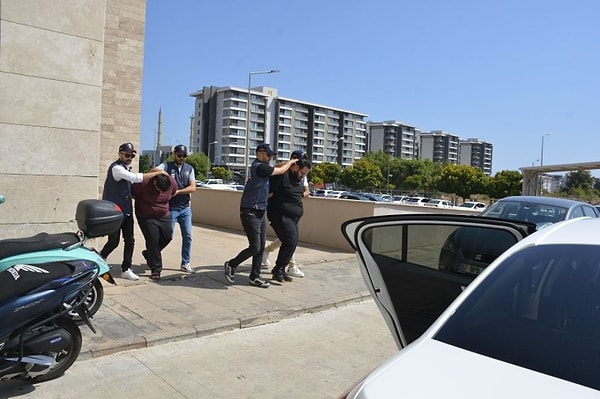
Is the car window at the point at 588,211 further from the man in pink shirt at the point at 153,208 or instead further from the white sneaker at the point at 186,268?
the man in pink shirt at the point at 153,208

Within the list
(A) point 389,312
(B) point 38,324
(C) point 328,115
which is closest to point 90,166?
(B) point 38,324

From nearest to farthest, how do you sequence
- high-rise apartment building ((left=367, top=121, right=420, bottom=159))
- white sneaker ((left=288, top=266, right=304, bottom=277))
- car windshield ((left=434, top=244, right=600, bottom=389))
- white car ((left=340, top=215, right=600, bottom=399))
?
white car ((left=340, top=215, right=600, bottom=399)) → car windshield ((left=434, top=244, right=600, bottom=389)) → white sneaker ((left=288, top=266, right=304, bottom=277)) → high-rise apartment building ((left=367, top=121, right=420, bottom=159))

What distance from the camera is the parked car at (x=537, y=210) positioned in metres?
7.37

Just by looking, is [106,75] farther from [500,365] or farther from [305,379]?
[500,365]

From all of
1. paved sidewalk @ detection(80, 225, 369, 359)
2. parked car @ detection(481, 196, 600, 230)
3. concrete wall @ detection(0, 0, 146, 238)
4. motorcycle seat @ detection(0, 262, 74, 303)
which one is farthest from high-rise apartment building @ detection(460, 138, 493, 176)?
motorcycle seat @ detection(0, 262, 74, 303)

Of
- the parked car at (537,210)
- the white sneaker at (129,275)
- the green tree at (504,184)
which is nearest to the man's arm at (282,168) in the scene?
the white sneaker at (129,275)

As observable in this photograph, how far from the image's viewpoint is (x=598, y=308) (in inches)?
87.1

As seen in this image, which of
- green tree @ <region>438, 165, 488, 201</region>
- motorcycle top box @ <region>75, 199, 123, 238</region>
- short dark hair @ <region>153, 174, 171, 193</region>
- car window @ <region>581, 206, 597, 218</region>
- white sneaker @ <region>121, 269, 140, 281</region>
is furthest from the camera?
green tree @ <region>438, 165, 488, 201</region>

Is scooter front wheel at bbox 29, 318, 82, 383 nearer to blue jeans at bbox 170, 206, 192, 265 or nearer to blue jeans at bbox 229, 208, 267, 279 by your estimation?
blue jeans at bbox 229, 208, 267, 279

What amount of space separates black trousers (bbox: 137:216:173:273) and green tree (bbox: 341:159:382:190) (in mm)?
79137

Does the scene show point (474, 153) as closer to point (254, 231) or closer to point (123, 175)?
point (254, 231)

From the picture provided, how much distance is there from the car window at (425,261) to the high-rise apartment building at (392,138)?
165 meters

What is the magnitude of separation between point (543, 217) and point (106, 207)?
6004 mm

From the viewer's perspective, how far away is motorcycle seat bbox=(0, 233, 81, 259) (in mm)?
3799
